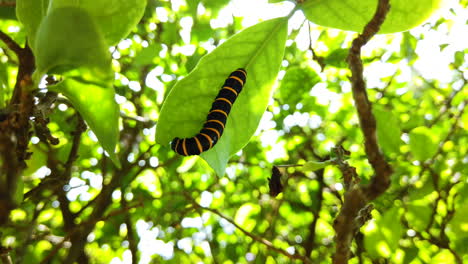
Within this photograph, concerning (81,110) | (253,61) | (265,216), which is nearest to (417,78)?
(265,216)

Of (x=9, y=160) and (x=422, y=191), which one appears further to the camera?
(x=422, y=191)

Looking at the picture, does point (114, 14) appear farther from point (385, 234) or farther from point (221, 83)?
point (385, 234)

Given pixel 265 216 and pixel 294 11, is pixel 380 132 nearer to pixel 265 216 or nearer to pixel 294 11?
pixel 294 11

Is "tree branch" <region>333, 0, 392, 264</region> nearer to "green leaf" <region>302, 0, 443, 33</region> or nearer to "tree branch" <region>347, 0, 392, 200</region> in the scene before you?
"tree branch" <region>347, 0, 392, 200</region>

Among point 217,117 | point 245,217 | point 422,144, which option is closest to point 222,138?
point 217,117

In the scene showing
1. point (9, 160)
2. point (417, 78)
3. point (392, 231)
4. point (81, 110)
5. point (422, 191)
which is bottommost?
point (417, 78)

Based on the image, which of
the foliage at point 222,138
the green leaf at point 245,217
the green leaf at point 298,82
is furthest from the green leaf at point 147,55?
the green leaf at point 245,217

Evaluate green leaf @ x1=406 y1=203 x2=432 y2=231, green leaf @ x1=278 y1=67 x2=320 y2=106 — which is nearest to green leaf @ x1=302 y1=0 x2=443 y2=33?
green leaf @ x1=406 y1=203 x2=432 y2=231
